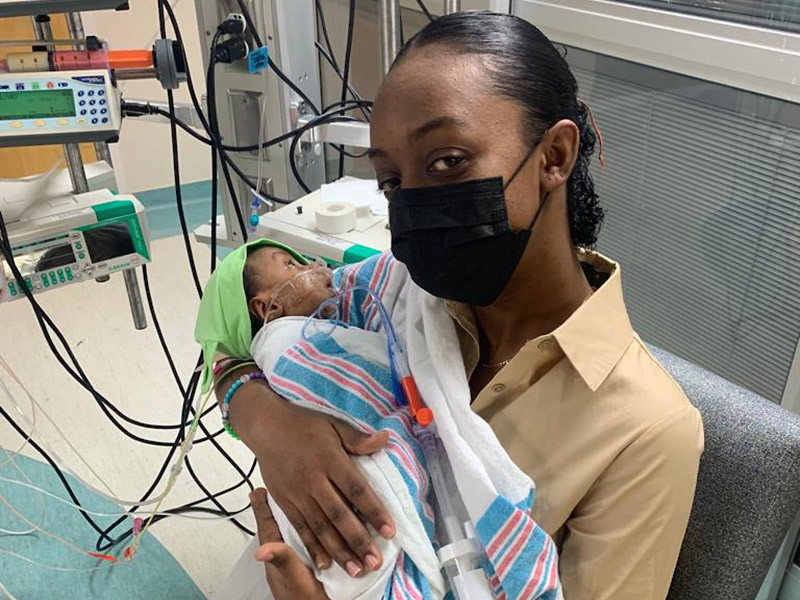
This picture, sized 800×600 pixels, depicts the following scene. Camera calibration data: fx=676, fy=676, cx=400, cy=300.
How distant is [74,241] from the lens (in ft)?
4.36

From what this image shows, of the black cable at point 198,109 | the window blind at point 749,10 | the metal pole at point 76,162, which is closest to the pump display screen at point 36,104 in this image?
Answer: the metal pole at point 76,162

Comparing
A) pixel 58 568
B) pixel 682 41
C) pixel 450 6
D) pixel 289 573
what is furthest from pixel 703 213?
pixel 58 568

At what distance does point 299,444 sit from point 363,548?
19cm

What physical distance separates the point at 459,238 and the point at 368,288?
0.35 m

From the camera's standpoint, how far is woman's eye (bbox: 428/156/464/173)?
0.85 m

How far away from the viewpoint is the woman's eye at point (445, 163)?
2.80 ft

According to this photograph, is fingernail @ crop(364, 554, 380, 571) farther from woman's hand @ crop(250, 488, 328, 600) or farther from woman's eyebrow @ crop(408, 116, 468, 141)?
woman's eyebrow @ crop(408, 116, 468, 141)

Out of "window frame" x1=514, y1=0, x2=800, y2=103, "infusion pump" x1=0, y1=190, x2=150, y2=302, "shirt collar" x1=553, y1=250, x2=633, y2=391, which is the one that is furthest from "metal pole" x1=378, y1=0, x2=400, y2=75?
"shirt collar" x1=553, y1=250, x2=633, y2=391

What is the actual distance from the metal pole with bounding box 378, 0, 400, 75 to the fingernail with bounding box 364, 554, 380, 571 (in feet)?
3.57

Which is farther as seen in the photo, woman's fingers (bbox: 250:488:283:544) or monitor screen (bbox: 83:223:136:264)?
monitor screen (bbox: 83:223:136:264)

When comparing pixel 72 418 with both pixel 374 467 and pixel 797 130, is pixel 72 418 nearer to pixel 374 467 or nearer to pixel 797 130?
pixel 374 467

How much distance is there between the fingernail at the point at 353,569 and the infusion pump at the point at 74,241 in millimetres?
844

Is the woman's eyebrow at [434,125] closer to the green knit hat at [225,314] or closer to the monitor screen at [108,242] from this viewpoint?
the green knit hat at [225,314]

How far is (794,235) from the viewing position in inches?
57.2
